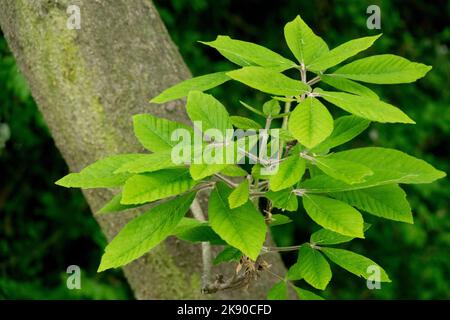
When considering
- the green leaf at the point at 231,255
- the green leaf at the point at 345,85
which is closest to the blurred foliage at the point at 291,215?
the green leaf at the point at 231,255

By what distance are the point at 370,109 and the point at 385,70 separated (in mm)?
200

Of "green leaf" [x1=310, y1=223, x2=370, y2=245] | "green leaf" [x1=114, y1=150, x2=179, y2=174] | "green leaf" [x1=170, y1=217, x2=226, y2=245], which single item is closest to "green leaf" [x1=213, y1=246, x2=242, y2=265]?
"green leaf" [x1=170, y1=217, x2=226, y2=245]

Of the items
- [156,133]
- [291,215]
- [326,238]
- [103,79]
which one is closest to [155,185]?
[156,133]

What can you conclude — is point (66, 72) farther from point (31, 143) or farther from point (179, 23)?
point (179, 23)

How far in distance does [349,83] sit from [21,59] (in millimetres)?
866

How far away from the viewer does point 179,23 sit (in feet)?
11.9

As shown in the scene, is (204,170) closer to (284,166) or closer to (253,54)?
(284,166)

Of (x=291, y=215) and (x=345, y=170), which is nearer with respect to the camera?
(x=345, y=170)

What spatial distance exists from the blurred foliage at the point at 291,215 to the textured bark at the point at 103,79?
1.73 metres

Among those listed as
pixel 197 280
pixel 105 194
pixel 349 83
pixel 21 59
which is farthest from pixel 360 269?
pixel 21 59

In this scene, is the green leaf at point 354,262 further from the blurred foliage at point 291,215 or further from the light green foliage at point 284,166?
the blurred foliage at point 291,215

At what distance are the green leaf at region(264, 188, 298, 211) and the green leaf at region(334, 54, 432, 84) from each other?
225 millimetres

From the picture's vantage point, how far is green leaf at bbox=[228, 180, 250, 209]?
40.3 inches

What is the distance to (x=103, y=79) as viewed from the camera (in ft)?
5.12
